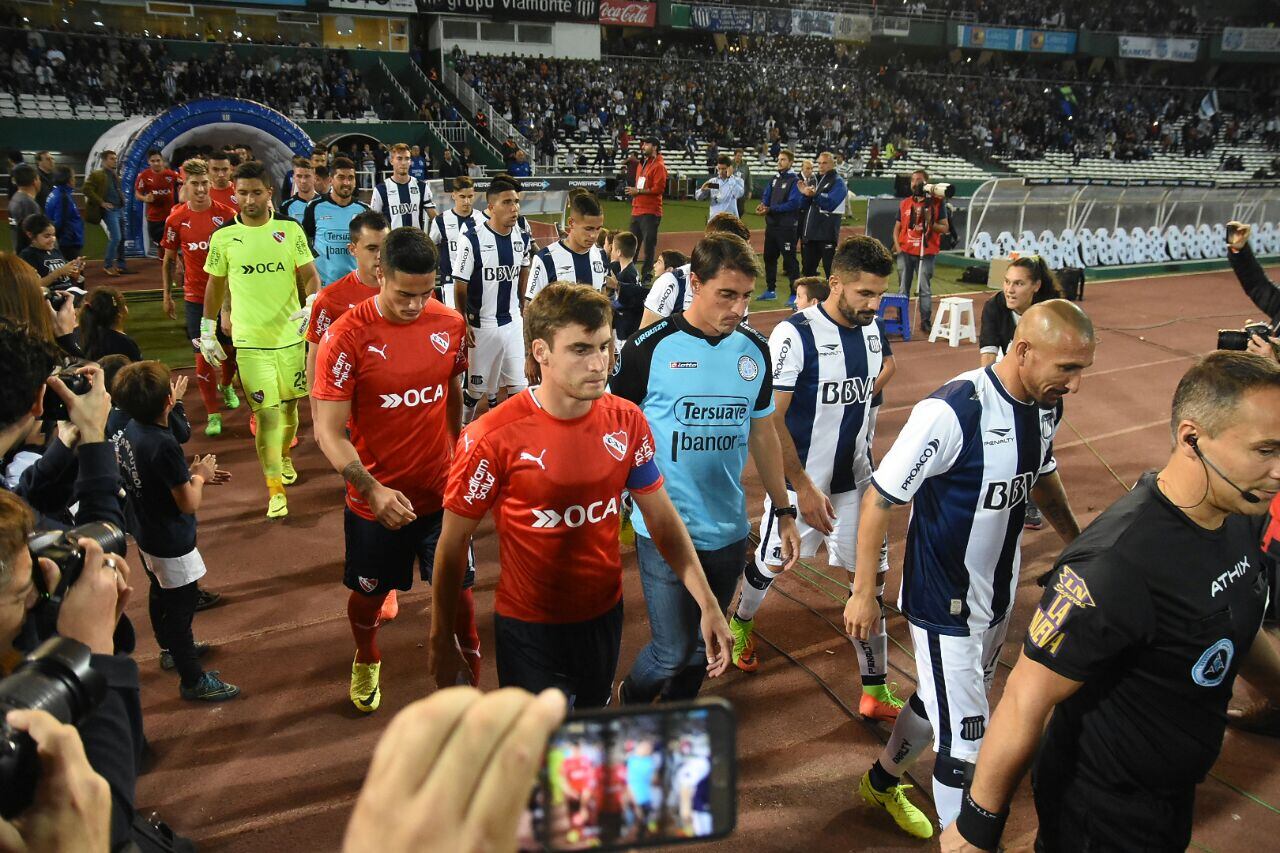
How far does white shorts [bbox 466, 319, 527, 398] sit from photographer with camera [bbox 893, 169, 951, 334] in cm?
779

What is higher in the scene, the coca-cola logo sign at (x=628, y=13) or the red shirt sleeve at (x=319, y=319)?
the coca-cola logo sign at (x=628, y=13)

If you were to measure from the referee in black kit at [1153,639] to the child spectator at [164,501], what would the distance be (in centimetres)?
399

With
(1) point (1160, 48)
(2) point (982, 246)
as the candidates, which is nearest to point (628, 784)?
(2) point (982, 246)

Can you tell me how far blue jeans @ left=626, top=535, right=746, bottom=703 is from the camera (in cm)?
399

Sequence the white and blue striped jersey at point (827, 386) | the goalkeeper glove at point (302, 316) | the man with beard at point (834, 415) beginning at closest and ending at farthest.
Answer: the man with beard at point (834, 415) < the white and blue striped jersey at point (827, 386) < the goalkeeper glove at point (302, 316)

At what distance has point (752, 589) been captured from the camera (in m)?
5.35

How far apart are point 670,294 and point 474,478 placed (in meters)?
3.62

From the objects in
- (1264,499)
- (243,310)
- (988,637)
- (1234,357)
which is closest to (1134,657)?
(1264,499)

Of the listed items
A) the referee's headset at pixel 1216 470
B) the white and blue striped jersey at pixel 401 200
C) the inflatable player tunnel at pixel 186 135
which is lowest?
the referee's headset at pixel 1216 470

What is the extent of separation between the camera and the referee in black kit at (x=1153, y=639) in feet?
7.70

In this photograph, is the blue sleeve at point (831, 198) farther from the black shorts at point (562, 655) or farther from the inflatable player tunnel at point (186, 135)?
the black shorts at point (562, 655)

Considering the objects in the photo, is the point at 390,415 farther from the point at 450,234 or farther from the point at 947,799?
the point at 450,234

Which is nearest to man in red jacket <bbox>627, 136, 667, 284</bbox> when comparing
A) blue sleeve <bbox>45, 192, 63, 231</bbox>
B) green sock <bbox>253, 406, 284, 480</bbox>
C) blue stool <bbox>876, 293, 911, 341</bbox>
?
blue stool <bbox>876, 293, 911, 341</bbox>

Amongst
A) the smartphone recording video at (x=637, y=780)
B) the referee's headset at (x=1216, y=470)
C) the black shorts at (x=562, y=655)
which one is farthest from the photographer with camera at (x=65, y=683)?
the referee's headset at (x=1216, y=470)
